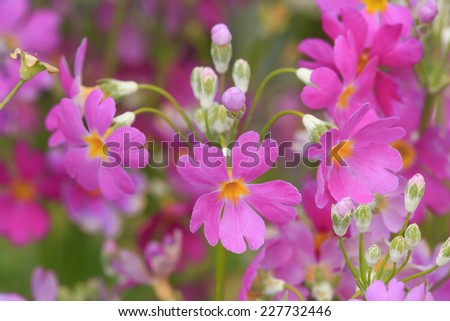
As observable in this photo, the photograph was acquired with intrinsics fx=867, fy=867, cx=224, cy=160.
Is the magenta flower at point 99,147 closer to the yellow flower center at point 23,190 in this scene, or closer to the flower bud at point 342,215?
the flower bud at point 342,215

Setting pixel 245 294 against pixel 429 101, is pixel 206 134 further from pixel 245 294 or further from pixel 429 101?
pixel 429 101

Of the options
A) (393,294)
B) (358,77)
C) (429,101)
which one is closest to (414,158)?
(429,101)

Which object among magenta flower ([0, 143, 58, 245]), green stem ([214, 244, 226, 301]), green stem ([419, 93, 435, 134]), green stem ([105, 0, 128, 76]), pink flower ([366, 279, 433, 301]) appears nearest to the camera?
pink flower ([366, 279, 433, 301])

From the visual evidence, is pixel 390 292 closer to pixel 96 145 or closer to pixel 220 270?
pixel 220 270

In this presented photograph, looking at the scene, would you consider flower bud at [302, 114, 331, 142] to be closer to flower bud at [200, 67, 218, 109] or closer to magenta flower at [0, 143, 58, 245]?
flower bud at [200, 67, 218, 109]

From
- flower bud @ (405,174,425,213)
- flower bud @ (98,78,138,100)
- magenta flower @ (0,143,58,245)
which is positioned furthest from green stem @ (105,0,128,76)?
flower bud @ (405,174,425,213)

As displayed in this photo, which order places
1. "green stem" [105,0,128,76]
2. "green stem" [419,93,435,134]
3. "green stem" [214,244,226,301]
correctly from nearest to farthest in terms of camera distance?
"green stem" [214,244,226,301] → "green stem" [419,93,435,134] → "green stem" [105,0,128,76]

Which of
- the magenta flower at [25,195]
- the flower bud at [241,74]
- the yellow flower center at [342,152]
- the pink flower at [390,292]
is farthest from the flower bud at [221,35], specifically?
the magenta flower at [25,195]
